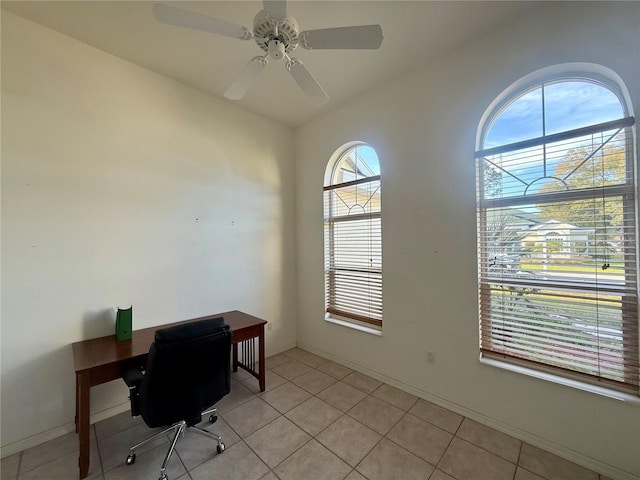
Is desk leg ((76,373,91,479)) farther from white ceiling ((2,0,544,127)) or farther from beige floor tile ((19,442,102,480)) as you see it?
white ceiling ((2,0,544,127))

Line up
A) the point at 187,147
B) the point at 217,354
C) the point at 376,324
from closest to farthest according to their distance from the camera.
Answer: the point at 217,354, the point at 187,147, the point at 376,324

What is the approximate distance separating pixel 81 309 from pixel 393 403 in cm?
277

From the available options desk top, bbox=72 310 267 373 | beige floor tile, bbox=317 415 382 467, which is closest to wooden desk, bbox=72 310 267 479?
desk top, bbox=72 310 267 373

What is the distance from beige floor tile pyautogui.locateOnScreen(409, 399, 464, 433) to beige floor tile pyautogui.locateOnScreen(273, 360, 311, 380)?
4.02 ft

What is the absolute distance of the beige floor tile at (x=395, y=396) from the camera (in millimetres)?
2367

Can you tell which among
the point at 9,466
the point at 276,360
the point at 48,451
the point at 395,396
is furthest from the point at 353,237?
the point at 9,466

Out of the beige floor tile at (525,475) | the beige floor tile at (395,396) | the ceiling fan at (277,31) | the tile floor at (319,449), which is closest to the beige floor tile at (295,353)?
the tile floor at (319,449)

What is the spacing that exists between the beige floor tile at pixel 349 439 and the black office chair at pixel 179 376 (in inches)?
35.5

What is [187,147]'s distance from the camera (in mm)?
2693

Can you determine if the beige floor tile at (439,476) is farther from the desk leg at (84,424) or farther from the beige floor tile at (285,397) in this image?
the desk leg at (84,424)

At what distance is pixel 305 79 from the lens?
1.73m

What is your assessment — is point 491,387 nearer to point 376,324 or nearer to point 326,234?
point 376,324

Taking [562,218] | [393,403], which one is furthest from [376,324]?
[562,218]

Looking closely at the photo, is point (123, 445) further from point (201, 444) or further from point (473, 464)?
point (473, 464)
